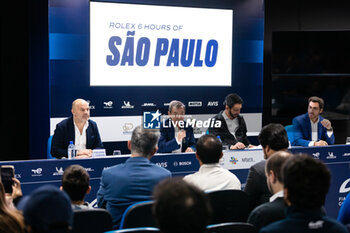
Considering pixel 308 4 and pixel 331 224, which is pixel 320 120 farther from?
pixel 331 224

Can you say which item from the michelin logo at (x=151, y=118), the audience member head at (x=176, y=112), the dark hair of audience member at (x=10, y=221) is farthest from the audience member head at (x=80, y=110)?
the dark hair of audience member at (x=10, y=221)

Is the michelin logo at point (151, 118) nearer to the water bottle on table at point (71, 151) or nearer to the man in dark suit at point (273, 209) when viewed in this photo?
the water bottle on table at point (71, 151)

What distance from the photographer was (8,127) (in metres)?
5.73

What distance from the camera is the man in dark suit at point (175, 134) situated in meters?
4.57

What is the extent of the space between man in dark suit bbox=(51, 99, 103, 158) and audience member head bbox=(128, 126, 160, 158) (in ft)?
4.91

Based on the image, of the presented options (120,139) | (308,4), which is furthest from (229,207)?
(308,4)

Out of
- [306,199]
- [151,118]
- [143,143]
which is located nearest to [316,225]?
[306,199]

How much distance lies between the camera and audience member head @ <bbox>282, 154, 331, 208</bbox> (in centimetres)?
171

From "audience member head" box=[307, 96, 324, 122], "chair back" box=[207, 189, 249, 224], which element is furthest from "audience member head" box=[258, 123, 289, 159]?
"audience member head" box=[307, 96, 324, 122]

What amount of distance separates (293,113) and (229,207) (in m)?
4.98

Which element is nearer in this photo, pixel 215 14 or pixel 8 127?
pixel 8 127

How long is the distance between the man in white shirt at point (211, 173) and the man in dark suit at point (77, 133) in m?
1.68

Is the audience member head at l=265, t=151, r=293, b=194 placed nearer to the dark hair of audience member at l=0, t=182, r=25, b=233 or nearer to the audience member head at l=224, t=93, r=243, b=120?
the dark hair of audience member at l=0, t=182, r=25, b=233

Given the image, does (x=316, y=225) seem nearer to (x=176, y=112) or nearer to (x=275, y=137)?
(x=275, y=137)
